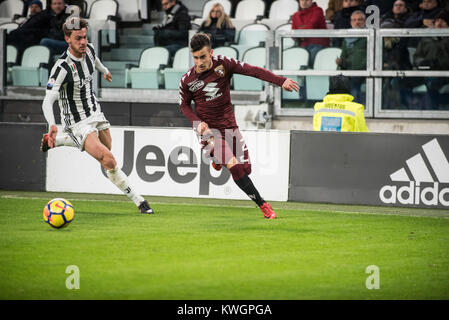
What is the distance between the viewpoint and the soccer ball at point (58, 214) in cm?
823

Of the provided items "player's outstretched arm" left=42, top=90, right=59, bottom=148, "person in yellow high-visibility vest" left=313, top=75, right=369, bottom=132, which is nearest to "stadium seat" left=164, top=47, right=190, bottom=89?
"person in yellow high-visibility vest" left=313, top=75, right=369, bottom=132

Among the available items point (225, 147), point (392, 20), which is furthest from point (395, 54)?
point (225, 147)

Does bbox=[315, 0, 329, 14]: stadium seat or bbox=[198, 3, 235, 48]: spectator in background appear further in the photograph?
bbox=[315, 0, 329, 14]: stadium seat

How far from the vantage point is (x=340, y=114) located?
37.1 feet

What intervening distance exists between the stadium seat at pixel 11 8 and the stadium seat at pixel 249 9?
4779 mm

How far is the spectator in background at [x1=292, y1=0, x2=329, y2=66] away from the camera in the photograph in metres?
12.5

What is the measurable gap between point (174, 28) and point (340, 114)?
4286mm

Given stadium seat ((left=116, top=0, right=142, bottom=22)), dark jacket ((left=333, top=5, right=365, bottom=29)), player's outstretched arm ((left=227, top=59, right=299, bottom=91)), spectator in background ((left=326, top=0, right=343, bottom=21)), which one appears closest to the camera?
player's outstretched arm ((left=227, top=59, right=299, bottom=91))

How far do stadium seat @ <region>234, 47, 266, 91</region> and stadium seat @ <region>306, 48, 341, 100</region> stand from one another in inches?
34.2

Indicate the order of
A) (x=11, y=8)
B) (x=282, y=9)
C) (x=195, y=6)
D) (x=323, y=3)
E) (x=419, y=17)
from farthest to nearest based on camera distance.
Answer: (x=11, y=8) < (x=195, y=6) < (x=282, y=9) < (x=323, y=3) < (x=419, y=17)

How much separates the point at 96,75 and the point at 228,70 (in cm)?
480

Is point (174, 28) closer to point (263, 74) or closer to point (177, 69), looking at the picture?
point (177, 69)

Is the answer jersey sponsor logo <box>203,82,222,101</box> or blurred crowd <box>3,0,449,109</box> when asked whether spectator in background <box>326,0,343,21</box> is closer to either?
blurred crowd <box>3,0,449,109</box>
